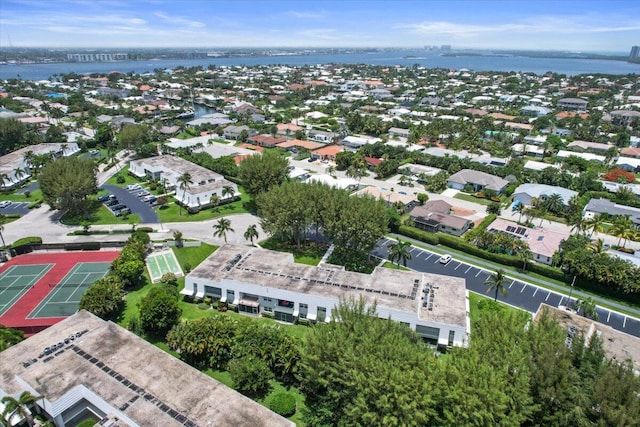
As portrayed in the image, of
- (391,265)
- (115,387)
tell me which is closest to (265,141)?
(391,265)

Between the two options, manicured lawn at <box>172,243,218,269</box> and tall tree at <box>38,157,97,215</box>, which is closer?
manicured lawn at <box>172,243,218,269</box>

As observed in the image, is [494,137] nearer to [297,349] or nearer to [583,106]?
[583,106]

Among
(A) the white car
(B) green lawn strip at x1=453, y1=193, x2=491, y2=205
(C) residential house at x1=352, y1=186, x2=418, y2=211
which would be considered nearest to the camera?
(A) the white car

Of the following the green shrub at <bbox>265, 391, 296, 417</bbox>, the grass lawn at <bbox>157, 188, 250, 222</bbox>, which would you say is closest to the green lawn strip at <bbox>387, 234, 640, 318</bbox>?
the grass lawn at <bbox>157, 188, 250, 222</bbox>

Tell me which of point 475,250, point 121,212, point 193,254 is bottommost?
point 193,254

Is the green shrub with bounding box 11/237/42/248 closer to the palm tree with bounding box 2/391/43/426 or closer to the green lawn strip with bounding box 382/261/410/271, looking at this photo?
the palm tree with bounding box 2/391/43/426

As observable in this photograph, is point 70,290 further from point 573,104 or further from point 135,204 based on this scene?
point 573,104
